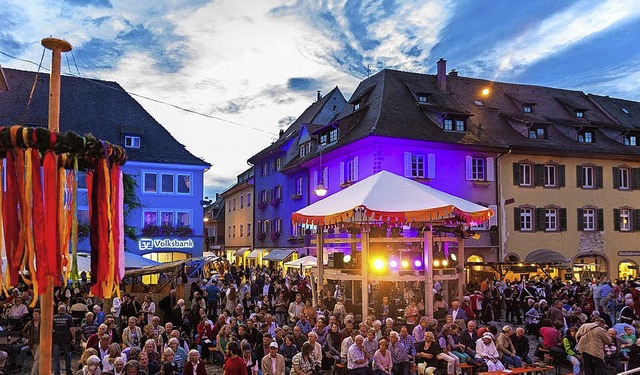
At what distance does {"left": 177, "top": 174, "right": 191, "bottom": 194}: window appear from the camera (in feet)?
131

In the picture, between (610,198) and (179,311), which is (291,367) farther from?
(610,198)

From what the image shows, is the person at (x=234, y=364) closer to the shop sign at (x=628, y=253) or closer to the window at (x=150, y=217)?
the window at (x=150, y=217)

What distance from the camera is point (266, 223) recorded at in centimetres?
4988

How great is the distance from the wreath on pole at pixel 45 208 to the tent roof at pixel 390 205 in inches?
384

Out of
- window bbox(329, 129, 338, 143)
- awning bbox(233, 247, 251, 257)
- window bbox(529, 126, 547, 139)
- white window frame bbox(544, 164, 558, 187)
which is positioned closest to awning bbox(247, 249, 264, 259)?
awning bbox(233, 247, 251, 257)

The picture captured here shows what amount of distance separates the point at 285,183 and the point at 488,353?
33.5m

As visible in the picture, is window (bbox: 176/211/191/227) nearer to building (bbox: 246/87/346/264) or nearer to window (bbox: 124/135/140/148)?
window (bbox: 124/135/140/148)

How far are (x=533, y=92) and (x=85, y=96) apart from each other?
30.0 metres

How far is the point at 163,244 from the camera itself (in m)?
38.8

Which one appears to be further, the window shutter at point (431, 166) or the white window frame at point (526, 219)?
the white window frame at point (526, 219)

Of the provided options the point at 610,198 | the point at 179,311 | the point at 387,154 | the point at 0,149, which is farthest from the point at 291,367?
the point at 610,198

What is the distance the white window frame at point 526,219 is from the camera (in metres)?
34.8

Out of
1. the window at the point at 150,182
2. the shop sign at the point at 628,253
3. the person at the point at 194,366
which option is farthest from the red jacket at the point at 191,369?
the shop sign at the point at 628,253

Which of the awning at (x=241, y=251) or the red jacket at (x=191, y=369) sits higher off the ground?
the awning at (x=241, y=251)
